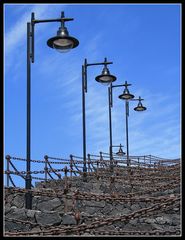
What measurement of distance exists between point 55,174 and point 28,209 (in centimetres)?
585

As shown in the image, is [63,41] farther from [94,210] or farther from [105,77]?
[94,210]

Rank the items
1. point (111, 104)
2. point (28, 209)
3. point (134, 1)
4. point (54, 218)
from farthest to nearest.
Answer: point (111, 104) → point (28, 209) → point (54, 218) → point (134, 1)

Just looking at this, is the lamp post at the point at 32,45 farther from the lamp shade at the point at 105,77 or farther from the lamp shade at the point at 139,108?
the lamp shade at the point at 139,108

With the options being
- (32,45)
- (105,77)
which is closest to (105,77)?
(105,77)

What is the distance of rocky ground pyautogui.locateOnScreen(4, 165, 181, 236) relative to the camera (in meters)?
8.03

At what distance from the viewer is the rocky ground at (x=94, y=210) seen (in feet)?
26.3

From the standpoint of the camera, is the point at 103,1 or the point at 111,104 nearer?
the point at 103,1

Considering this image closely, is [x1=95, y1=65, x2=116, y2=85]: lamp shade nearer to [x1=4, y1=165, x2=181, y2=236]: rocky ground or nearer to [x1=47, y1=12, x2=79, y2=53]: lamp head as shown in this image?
[x1=4, y1=165, x2=181, y2=236]: rocky ground

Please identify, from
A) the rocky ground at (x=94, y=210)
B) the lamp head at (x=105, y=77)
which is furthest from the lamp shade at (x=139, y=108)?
the lamp head at (x=105, y=77)

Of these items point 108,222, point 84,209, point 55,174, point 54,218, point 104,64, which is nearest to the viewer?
point 108,222

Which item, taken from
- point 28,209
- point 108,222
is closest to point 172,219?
point 28,209

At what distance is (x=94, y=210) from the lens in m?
14.8

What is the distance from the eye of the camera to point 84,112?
20.1 meters

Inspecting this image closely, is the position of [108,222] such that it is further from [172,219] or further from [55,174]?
[55,174]
